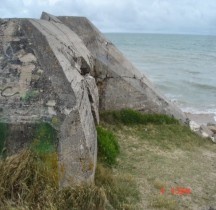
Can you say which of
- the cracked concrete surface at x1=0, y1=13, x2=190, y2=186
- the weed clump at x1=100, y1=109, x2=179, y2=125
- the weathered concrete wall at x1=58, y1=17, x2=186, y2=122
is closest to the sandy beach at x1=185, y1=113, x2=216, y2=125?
the weathered concrete wall at x1=58, y1=17, x2=186, y2=122

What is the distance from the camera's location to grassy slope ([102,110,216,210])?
528cm


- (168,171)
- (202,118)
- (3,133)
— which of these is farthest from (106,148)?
(202,118)

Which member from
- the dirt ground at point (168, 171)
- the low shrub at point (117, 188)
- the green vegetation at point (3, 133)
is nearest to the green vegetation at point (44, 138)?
the green vegetation at point (3, 133)

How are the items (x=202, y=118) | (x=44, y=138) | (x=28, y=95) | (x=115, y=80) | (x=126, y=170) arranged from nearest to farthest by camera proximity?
(x=44, y=138) < (x=28, y=95) < (x=126, y=170) < (x=115, y=80) < (x=202, y=118)

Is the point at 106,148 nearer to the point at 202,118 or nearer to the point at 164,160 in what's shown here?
the point at 164,160

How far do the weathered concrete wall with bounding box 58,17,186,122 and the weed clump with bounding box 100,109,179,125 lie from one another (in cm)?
15

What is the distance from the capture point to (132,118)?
8.02 meters

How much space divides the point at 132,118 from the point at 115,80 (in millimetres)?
838

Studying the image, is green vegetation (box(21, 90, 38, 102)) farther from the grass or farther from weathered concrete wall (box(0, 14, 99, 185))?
the grass

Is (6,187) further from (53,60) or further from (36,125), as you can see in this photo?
(53,60)

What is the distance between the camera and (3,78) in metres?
5.23

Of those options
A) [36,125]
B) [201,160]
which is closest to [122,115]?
[201,160]

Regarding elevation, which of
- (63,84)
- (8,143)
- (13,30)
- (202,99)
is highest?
(13,30)

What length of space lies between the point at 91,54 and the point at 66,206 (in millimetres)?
4446
